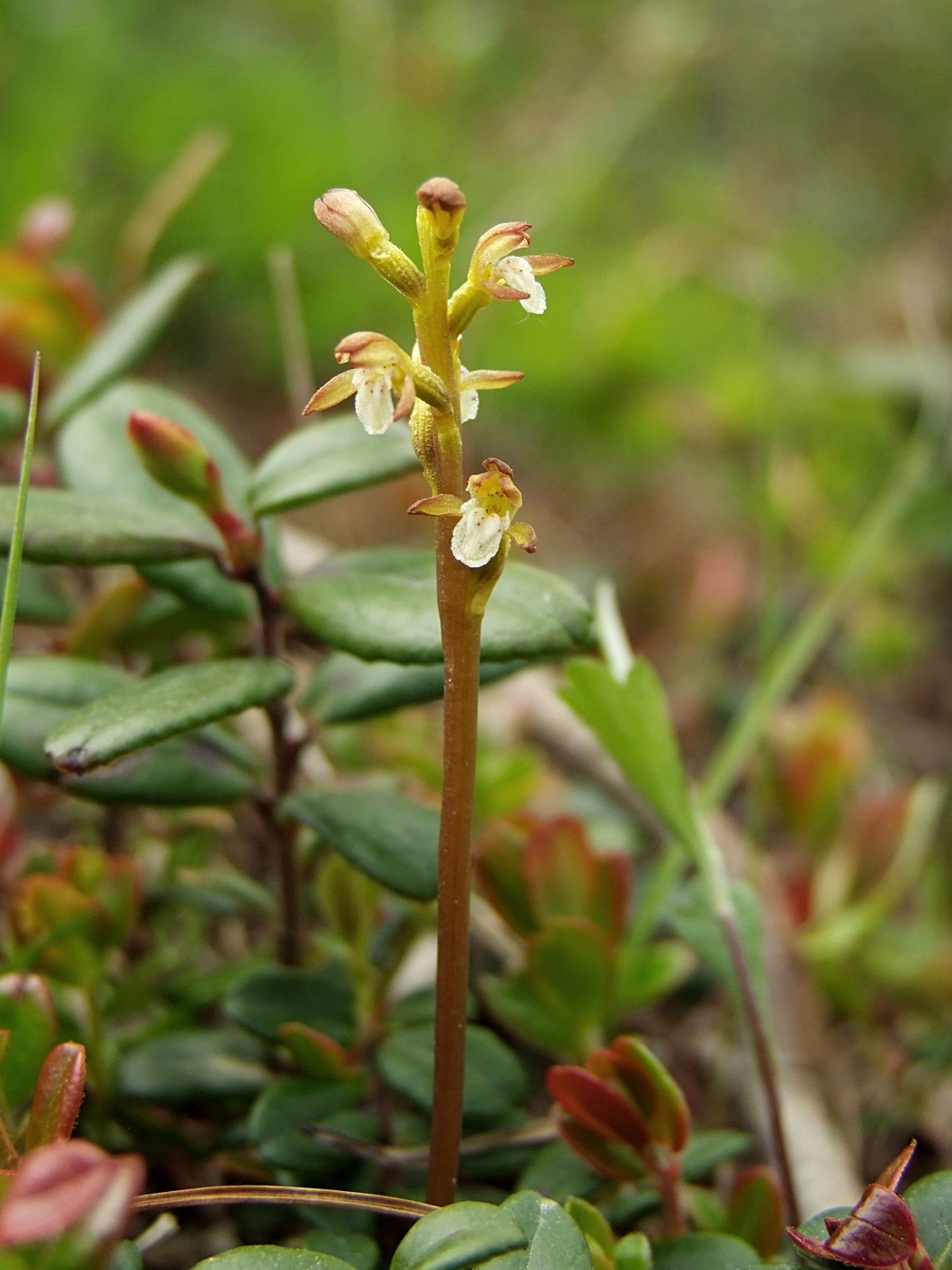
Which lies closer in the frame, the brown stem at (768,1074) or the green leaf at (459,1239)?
the green leaf at (459,1239)

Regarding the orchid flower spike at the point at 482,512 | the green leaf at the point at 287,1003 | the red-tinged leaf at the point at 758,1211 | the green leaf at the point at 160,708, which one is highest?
the orchid flower spike at the point at 482,512

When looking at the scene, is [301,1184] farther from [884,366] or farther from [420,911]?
[884,366]

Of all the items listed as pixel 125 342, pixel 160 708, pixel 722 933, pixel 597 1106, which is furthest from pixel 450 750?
pixel 125 342

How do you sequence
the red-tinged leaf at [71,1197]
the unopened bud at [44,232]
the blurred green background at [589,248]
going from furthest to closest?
the blurred green background at [589,248]
the unopened bud at [44,232]
the red-tinged leaf at [71,1197]

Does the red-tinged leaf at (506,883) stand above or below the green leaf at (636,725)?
below

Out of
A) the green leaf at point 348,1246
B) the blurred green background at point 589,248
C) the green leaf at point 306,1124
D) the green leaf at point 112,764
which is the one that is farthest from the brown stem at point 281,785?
the blurred green background at point 589,248

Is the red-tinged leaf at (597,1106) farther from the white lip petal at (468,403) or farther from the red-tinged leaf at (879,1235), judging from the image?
the white lip petal at (468,403)

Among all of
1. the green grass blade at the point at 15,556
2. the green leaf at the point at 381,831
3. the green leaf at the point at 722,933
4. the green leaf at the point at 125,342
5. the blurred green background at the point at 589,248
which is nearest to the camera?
the green grass blade at the point at 15,556

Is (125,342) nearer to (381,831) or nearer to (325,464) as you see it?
(325,464)
